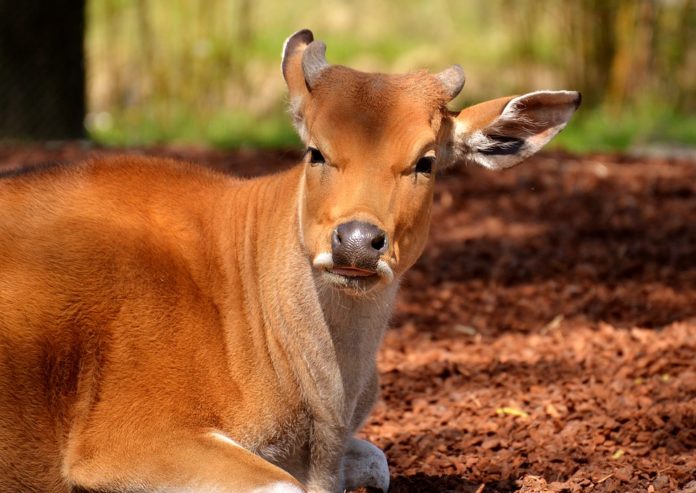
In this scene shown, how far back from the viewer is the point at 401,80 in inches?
170

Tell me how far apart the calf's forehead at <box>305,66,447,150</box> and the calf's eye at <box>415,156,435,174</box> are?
90mm

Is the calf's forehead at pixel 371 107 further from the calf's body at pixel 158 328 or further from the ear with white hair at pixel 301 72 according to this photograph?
the calf's body at pixel 158 328

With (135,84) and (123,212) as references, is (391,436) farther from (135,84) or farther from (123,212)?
(135,84)

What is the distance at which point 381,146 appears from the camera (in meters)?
4.07

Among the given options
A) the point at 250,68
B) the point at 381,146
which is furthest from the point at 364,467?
the point at 250,68

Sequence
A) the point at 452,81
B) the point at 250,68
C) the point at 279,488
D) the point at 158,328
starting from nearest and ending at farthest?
the point at 279,488
the point at 158,328
the point at 452,81
the point at 250,68

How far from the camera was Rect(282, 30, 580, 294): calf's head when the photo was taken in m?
3.88

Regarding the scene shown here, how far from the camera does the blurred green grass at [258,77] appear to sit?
39.4 feet

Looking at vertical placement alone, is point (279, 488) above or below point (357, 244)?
below

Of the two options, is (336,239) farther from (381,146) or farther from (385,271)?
(381,146)

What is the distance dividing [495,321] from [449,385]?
1.14m

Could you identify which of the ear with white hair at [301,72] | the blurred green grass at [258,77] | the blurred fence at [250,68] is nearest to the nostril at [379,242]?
the ear with white hair at [301,72]

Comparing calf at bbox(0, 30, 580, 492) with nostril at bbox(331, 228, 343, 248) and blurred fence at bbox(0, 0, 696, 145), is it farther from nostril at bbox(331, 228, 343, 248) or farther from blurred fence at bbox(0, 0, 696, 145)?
blurred fence at bbox(0, 0, 696, 145)

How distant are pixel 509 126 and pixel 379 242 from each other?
3.28ft
